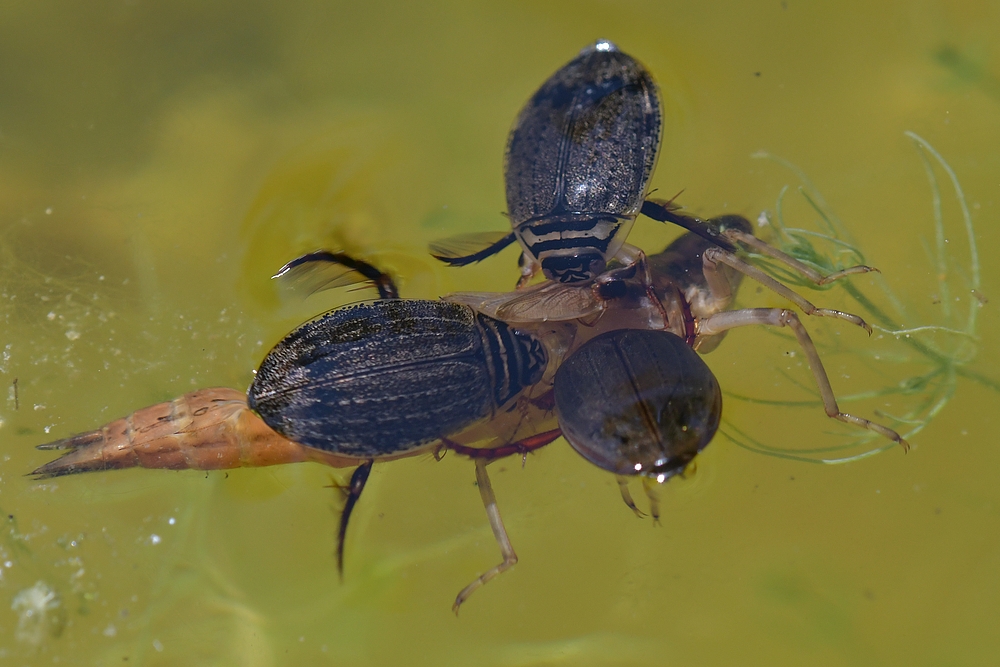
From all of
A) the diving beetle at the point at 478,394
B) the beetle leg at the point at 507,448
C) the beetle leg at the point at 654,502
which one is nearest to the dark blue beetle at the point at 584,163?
the diving beetle at the point at 478,394

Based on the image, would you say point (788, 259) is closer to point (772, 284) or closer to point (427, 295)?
point (772, 284)

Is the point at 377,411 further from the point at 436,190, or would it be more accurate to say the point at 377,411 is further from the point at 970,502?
the point at 970,502

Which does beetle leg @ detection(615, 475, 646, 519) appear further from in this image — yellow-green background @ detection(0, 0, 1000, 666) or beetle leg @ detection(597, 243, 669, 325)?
beetle leg @ detection(597, 243, 669, 325)

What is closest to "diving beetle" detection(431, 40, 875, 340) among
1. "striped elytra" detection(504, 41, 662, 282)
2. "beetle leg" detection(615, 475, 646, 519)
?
"striped elytra" detection(504, 41, 662, 282)

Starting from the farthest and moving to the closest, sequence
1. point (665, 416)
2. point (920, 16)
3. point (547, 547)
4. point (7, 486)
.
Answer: point (920, 16) → point (547, 547) → point (7, 486) → point (665, 416)

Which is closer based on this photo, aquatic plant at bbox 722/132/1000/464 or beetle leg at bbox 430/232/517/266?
aquatic plant at bbox 722/132/1000/464

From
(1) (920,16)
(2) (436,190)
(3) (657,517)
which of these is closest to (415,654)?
(3) (657,517)
